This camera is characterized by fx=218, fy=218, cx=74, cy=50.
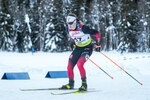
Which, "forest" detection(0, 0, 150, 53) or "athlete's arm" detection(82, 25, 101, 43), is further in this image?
"forest" detection(0, 0, 150, 53)

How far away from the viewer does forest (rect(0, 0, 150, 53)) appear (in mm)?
37000

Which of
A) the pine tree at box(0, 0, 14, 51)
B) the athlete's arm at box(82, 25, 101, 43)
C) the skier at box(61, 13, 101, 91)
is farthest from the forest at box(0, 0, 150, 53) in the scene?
the athlete's arm at box(82, 25, 101, 43)

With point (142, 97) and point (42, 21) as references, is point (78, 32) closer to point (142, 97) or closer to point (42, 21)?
point (142, 97)

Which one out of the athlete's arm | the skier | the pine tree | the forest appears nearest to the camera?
the athlete's arm

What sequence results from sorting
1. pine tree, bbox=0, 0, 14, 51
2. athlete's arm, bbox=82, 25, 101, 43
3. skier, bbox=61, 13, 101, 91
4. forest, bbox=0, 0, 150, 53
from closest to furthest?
athlete's arm, bbox=82, 25, 101, 43 → skier, bbox=61, 13, 101, 91 → forest, bbox=0, 0, 150, 53 → pine tree, bbox=0, 0, 14, 51

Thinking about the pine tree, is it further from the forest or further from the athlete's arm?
the athlete's arm

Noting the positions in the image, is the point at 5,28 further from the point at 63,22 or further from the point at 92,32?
the point at 92,32

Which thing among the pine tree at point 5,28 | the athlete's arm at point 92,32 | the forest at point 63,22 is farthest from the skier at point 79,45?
the pine tree at point 5,28

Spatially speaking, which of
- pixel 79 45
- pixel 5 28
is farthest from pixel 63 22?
pixel 79 45

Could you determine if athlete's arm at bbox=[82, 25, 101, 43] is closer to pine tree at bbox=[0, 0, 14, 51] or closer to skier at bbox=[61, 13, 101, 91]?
skier at bbox=[61, 13, 101, 91]

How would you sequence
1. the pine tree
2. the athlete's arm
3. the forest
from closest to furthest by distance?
1. the athlete's arm
2. the forest
3. the pine tree

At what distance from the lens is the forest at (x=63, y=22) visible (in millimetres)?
37000

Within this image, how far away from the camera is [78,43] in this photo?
19.9 ft

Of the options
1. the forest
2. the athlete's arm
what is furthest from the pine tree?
the athlete's arm
